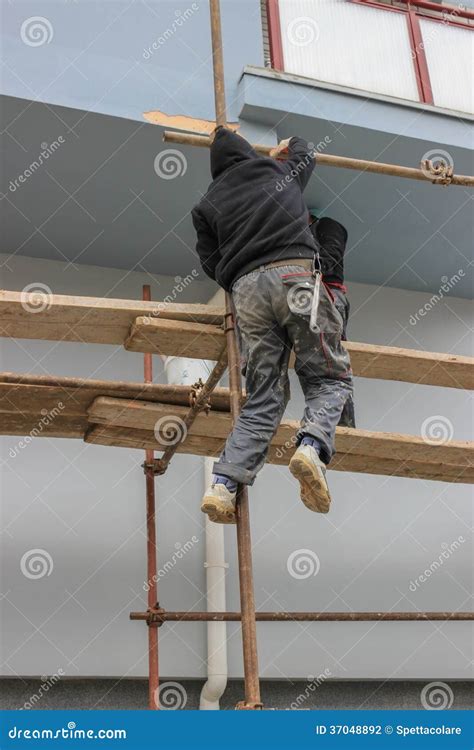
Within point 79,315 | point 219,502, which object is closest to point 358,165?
point 79,315

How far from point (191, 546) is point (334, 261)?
8.17 feet

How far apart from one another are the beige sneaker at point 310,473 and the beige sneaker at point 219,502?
30 cm

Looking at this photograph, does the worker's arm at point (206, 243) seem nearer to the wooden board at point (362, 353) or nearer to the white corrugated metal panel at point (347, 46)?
the wooden board at point (362, 353)

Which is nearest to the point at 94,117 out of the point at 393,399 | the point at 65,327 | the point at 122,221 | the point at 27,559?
the point at 122,221

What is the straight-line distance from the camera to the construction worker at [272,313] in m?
4.19

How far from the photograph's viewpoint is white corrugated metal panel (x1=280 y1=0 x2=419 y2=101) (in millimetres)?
7020

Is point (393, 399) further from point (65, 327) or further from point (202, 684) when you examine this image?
point (65, 327)

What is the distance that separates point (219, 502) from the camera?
4.01 meters

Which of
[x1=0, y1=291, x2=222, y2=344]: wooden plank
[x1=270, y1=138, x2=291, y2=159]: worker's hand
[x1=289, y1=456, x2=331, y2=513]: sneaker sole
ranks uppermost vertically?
[x1=270, y1=138, x2=291, y2=159]: worker's hand

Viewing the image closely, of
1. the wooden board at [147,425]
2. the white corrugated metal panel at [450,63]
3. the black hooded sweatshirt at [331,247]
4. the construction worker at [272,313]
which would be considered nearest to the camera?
the construction worker at [272,313]

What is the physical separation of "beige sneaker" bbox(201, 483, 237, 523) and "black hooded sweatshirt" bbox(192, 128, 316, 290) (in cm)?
117

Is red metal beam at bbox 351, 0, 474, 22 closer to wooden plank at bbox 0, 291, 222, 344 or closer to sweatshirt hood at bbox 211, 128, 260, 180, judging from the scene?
sweatshirt hood at bbox 211, 128, 260, 180

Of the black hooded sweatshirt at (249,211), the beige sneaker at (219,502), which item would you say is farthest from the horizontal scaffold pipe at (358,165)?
the beige sneaker at (219,502)

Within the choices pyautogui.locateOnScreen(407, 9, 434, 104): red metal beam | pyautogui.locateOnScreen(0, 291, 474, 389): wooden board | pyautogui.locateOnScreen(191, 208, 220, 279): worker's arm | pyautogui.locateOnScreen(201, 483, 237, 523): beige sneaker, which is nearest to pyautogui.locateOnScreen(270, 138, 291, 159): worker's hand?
pyautogui.locateOnScreen(191, 208, 220, 279): worker's arm
